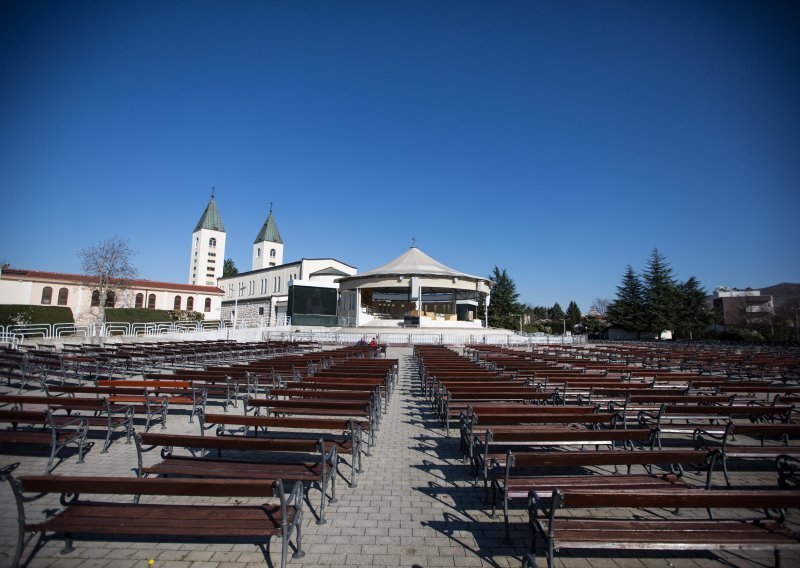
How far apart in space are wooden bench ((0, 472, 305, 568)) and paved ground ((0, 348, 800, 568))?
1.56ft

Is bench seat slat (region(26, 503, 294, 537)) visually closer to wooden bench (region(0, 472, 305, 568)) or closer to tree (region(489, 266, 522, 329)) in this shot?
wooden bench (region(0, 472, 305, 568))

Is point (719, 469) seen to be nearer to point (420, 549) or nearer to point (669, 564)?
point (669, 564)

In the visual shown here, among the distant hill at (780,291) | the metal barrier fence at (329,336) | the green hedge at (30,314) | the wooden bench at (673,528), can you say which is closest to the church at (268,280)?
the metal barrier fence at (329,336)

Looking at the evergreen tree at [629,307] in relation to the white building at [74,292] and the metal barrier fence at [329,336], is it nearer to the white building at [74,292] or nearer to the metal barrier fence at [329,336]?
the metal barrier fence at [329,336]

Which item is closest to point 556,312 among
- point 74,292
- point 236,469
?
point 74,292

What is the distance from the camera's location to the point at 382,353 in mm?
20828

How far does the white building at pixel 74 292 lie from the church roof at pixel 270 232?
31.4 meters

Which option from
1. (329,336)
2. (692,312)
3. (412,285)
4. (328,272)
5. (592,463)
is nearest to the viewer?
(592,463)

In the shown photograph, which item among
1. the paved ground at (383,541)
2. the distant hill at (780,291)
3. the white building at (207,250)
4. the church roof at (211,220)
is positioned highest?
the church roof at (211,220)

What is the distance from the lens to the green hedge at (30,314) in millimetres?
29125

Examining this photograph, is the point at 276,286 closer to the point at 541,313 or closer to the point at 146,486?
the point at 146,486

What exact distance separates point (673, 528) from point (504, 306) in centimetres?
6318

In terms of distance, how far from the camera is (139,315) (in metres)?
41.8

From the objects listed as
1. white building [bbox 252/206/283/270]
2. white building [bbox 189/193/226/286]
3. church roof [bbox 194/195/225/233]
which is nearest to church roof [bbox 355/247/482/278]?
white building [bbox 252/206/283/270]
